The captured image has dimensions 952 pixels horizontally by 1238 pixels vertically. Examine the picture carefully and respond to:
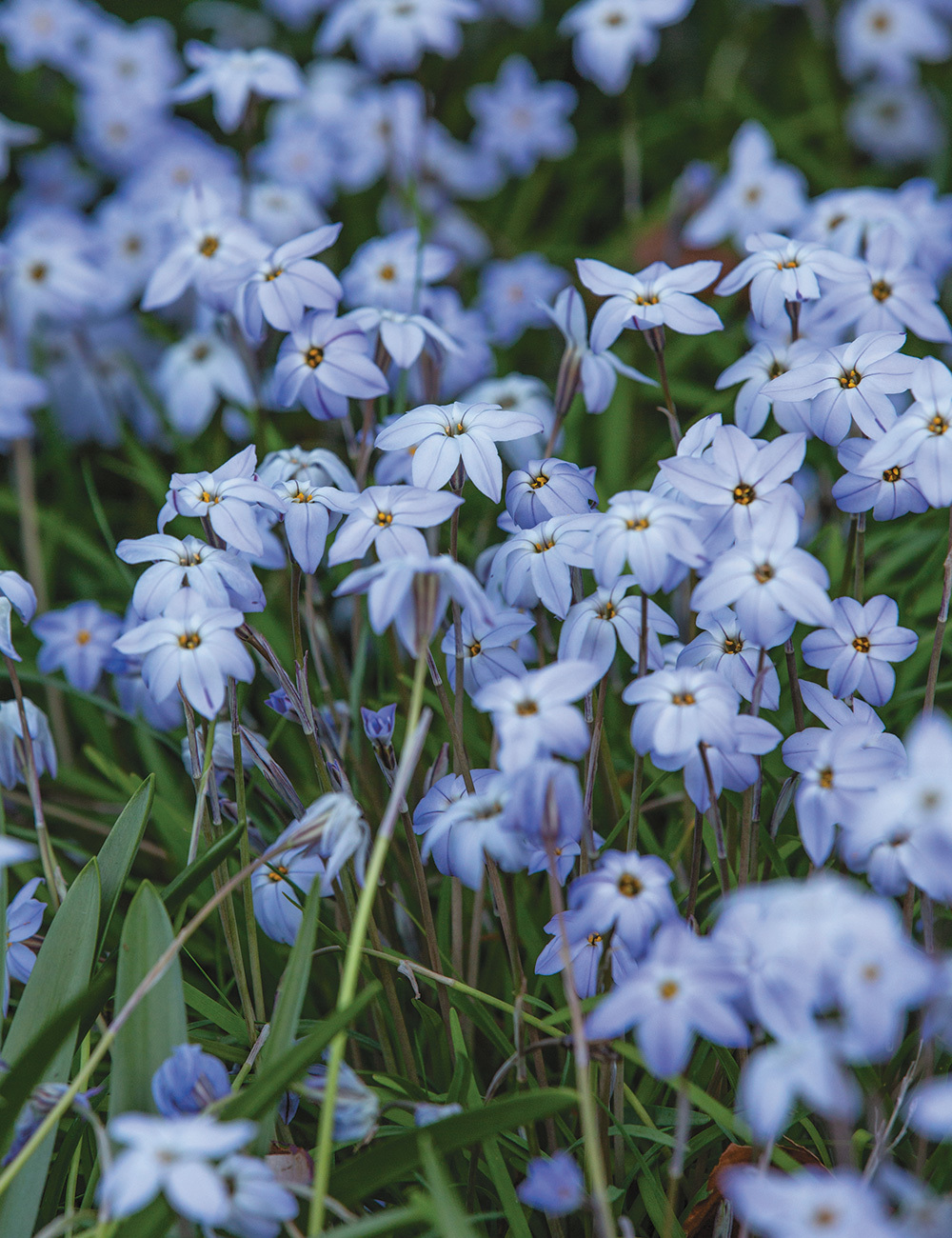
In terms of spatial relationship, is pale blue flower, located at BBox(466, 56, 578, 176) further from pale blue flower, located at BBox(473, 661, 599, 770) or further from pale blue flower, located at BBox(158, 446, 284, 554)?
pale blue flower, located at BBox(473, 661, 599, 770)

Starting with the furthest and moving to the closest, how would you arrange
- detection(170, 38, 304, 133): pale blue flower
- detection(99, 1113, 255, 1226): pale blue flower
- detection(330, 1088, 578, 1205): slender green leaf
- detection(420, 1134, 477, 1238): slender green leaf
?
1. detection(170, 38, 304, 133): pale blue flower
2. detection(330, 1088, 578, 1205): slender green leaf
3. detection(420, 1134, 477, 1238): slender green leaf
4. detection(99, 1113, 255, 1226): pale blue flower

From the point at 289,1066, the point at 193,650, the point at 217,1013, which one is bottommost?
the point at 217,1013

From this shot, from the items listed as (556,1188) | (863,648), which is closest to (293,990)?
(556,1188)

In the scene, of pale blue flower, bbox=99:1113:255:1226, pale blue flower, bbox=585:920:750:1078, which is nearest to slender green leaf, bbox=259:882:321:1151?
pale blue flower, bbox=99:1113:255:1226

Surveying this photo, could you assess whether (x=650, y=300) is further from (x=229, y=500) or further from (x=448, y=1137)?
(x=448, y=1137)

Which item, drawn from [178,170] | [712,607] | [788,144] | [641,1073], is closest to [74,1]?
[178,170]

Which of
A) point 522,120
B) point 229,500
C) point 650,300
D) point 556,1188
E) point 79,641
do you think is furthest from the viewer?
point 522,120
